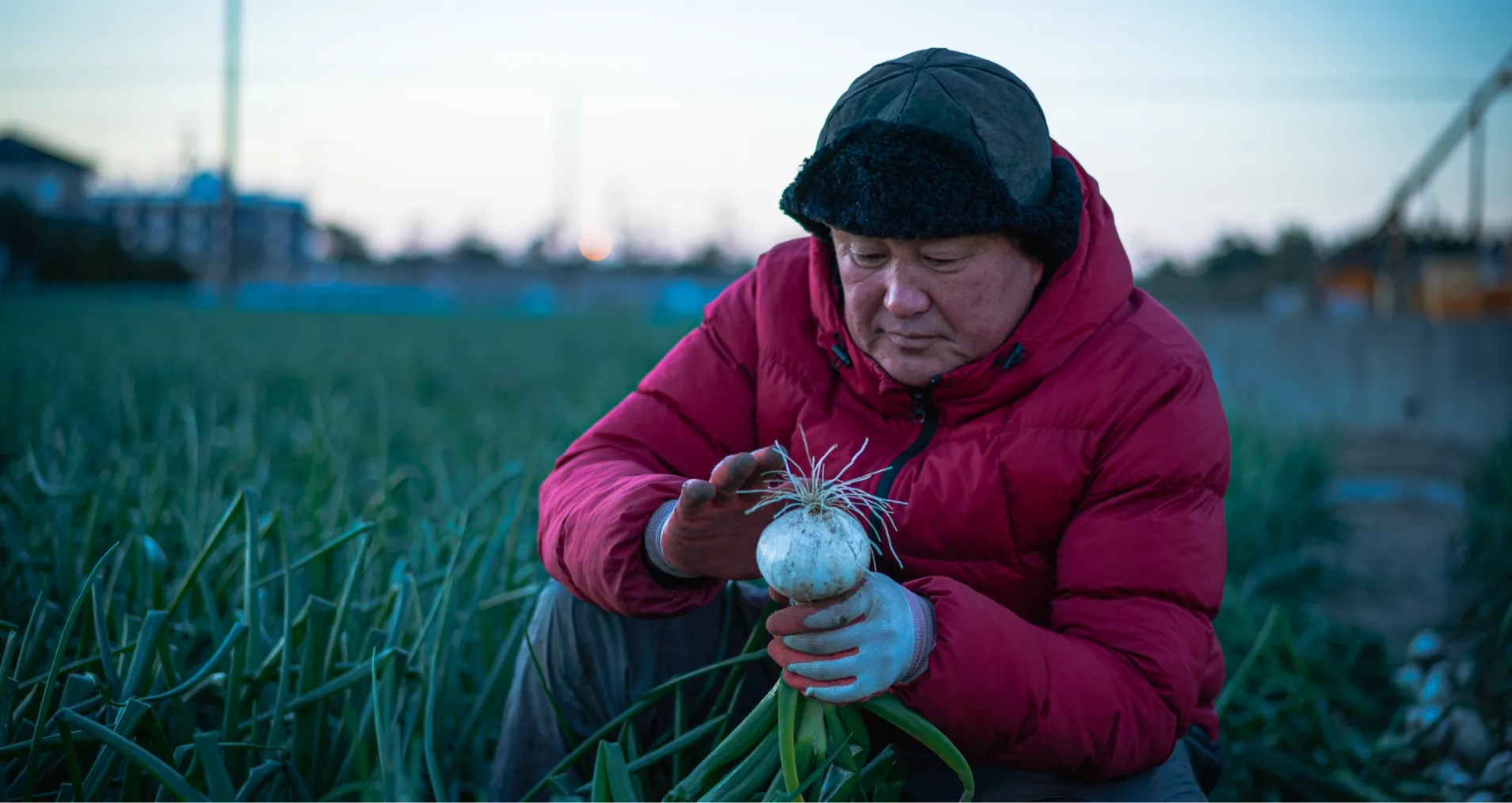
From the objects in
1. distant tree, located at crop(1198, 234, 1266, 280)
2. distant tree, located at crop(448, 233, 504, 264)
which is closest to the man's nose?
distant tree, located at crop(1198, 234, 1266, 280)

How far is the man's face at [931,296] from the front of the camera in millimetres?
1188

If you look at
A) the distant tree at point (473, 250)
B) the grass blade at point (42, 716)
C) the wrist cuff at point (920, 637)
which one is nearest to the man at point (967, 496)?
the wrist cuff at point (920, 637)

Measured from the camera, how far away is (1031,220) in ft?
3.82

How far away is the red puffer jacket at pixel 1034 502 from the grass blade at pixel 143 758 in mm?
445

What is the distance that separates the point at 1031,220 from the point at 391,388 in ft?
15.2

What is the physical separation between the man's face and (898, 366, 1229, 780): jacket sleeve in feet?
0.63

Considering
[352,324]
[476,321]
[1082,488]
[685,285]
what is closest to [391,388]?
[1082,488]

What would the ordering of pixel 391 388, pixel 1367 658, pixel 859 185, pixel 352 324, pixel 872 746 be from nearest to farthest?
pixel 859 185, pixel 872 746, pixel 1367 658, pixel 391 388, pixel 352 324

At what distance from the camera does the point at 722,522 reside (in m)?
1.10

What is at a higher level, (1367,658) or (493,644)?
(493,644)

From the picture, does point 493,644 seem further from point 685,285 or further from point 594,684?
point 685,285

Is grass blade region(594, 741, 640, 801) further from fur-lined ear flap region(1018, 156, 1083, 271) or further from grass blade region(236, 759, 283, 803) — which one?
fur-lined ear flap region(1018, 156, 1083, 271)

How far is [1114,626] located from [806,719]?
0.35m

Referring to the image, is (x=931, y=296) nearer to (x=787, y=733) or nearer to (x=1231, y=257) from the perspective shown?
(x=787, y=733)
